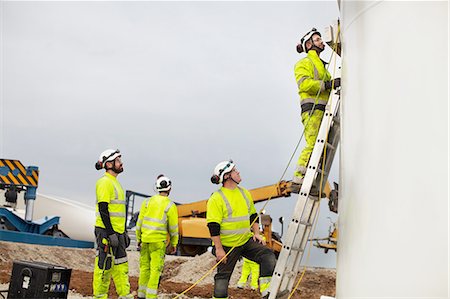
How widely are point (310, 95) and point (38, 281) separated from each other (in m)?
3.47

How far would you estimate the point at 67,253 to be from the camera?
16234 mm

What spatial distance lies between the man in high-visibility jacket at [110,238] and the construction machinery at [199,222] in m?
7.53

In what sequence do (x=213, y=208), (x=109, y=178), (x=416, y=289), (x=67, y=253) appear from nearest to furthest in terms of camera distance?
(x=416, y=289) < (x=213, y=208) < (x=109, y=178) < (x=67, y=253)

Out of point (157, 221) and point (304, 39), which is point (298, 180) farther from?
point (157, 221)

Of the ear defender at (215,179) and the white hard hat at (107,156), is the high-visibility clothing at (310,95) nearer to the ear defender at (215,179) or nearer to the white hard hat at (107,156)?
the ear defender at (215,179)

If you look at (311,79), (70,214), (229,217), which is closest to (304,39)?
(311,79)

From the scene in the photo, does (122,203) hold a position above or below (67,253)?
above

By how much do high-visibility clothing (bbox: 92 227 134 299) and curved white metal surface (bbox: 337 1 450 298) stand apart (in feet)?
13.1

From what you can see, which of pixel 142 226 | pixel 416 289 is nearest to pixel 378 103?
pixel 416 289

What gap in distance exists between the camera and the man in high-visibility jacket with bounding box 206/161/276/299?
615 centimetres

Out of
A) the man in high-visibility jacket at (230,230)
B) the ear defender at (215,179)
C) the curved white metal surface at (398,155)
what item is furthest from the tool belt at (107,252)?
the curved white metal surface at (398,155)

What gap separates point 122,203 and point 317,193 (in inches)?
110

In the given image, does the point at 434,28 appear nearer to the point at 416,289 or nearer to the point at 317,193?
the point at 416,289

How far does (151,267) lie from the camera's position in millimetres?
7492
